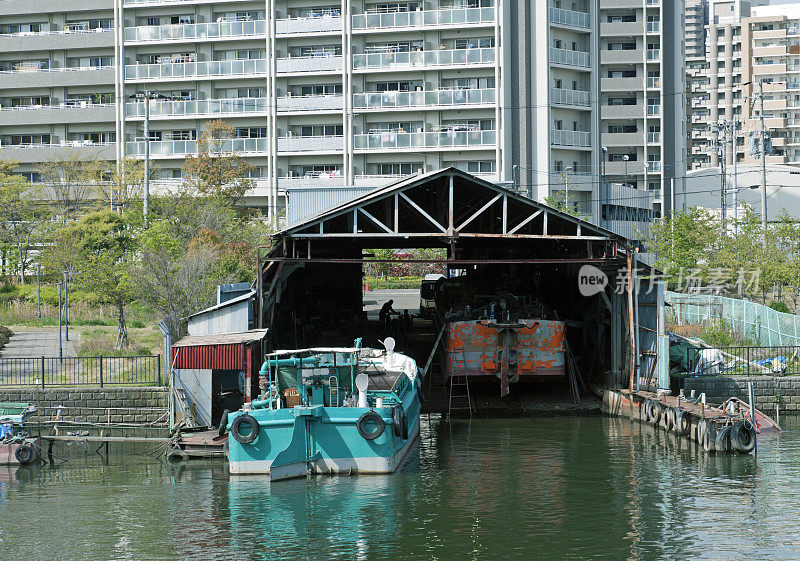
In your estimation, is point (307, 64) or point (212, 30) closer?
point (307, 64)

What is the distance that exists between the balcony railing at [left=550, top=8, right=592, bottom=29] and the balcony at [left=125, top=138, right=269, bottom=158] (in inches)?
766

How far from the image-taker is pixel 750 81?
4284 inches

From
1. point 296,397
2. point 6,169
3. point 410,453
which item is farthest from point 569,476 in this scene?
point 6,169

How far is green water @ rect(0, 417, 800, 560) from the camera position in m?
15.9

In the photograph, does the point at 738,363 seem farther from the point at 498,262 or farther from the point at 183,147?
the point at 183,147

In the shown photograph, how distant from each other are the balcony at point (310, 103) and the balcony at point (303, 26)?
4.09m

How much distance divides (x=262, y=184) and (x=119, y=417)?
112 feet

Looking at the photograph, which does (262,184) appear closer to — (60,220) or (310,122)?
(310,122)

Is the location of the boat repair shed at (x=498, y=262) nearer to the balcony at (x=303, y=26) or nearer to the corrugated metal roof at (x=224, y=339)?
the corrugated metal roof at (x=224, y=339)

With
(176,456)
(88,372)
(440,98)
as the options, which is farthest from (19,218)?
(176,456)

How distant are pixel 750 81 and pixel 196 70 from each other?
232 ft

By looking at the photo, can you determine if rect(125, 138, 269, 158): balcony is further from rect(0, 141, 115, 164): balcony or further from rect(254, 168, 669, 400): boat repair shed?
rect(254, 168, 669, 400): boat repair shed

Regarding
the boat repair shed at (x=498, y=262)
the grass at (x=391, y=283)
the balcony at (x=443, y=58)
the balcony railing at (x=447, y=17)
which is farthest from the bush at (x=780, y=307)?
the grass at (x=391, y=283)

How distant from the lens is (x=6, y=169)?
58.3m
